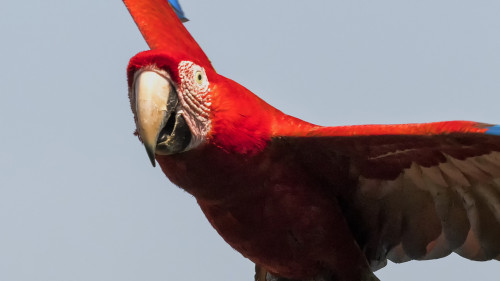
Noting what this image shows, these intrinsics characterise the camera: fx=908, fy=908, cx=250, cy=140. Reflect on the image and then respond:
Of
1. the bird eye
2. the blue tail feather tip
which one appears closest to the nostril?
the bird eye

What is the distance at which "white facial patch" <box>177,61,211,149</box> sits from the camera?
295 cm

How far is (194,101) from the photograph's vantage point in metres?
2.97

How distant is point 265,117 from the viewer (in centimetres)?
313

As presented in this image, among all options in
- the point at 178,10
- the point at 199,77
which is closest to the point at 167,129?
the point at 199,77

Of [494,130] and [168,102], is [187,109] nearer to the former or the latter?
[168,102]

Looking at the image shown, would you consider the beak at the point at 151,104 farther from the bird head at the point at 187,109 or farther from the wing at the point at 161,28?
the wing at the point at 161,28

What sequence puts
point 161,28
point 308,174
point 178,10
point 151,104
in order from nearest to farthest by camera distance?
point 151,104 < point 308,174 < point 161,28 < point 178,10

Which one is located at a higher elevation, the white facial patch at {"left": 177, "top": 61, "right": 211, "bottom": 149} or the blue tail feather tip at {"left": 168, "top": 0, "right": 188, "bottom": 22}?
the blue tail feather tip at {"left": 168, "top": 0, "right": 188, "bottom": 22}

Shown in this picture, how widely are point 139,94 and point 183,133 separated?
0.66 feet

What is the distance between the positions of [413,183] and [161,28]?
3.86 ft

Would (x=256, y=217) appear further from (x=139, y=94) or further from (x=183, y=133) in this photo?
(x=139, y=94)

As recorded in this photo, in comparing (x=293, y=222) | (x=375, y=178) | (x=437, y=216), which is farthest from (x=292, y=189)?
(x=437, y=216)

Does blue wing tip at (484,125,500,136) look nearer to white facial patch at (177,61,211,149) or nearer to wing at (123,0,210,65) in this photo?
white facial patch at (177,61,211,149)

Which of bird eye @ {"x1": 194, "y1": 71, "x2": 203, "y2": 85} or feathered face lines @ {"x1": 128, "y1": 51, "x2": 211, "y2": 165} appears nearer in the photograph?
feathered face lines @ {"x1": 128, "y1": 51, "x2": 211, "y2": 165}
